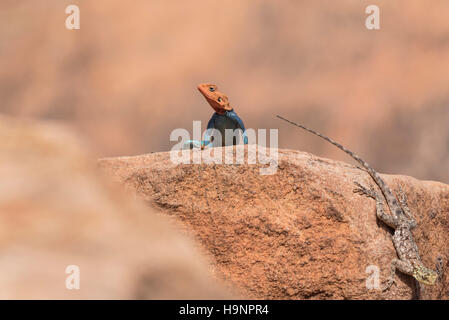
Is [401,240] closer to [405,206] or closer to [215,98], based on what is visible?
[405,206]

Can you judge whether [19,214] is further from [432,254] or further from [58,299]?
[432,254]

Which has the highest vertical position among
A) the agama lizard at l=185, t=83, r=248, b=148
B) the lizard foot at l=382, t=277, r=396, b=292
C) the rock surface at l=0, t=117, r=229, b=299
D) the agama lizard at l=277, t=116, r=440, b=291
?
the agama lizard at l=185, t=83, r=248, b=148

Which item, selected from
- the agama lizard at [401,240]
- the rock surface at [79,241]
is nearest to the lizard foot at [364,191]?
the agama lizard at [401,240]

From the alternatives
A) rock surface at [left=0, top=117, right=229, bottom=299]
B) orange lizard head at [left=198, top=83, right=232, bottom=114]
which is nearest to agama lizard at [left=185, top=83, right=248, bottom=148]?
orange lizard head at [left=198, top=83, right=232, bottom=114]

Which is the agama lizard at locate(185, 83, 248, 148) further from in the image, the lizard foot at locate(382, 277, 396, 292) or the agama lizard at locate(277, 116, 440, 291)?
the lizard foot at locate(382, 277, 396, 292)

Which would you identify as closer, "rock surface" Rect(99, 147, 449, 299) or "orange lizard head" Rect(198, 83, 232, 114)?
"rock surface" Rect(99, 147, 449, 299)

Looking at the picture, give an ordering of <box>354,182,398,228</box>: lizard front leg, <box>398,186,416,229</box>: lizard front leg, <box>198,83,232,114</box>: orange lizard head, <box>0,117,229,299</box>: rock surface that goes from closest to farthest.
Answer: <box>0,117,229,299</box>: rock surface < <box>354,182,398,228</box>: lizard front leg < <box>398,186,416,229</box>: lizard front leg < <box>198,83,232,114</box>: orange lizard head
